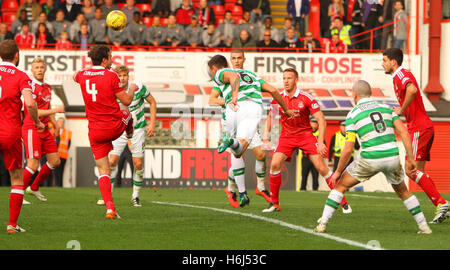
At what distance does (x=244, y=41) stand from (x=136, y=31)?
11.1 ft

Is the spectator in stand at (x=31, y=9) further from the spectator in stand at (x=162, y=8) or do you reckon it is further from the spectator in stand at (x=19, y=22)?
the spectator in stand at (x=162, y=8)

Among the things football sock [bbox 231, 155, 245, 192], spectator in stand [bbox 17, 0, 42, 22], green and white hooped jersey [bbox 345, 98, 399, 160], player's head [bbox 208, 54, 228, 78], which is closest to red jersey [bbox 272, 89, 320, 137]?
football sock [bbox 231, 155, 245, 192]

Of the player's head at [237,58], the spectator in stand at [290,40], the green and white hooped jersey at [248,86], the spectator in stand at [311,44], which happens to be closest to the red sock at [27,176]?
the green and white hooped jersey at [248,86]

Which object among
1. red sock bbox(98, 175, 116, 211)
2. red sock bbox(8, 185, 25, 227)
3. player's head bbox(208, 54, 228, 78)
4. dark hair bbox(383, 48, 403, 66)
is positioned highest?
dark hair bbox(383, 48, 403, 66)

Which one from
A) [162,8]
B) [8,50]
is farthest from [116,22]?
[162,8]

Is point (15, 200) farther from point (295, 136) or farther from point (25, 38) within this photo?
point (25, 38)

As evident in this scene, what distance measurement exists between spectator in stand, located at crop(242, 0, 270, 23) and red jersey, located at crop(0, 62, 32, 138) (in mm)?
19272

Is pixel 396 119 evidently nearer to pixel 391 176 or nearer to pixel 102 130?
pixel 391 176

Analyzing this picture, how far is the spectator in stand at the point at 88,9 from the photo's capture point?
86.5 feet

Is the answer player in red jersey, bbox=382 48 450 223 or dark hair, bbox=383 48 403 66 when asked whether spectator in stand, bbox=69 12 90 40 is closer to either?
player in red jersey, bbox=382 48 450 223

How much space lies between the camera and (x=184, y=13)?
26.8 metres

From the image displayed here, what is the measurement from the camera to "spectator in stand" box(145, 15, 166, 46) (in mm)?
25641
